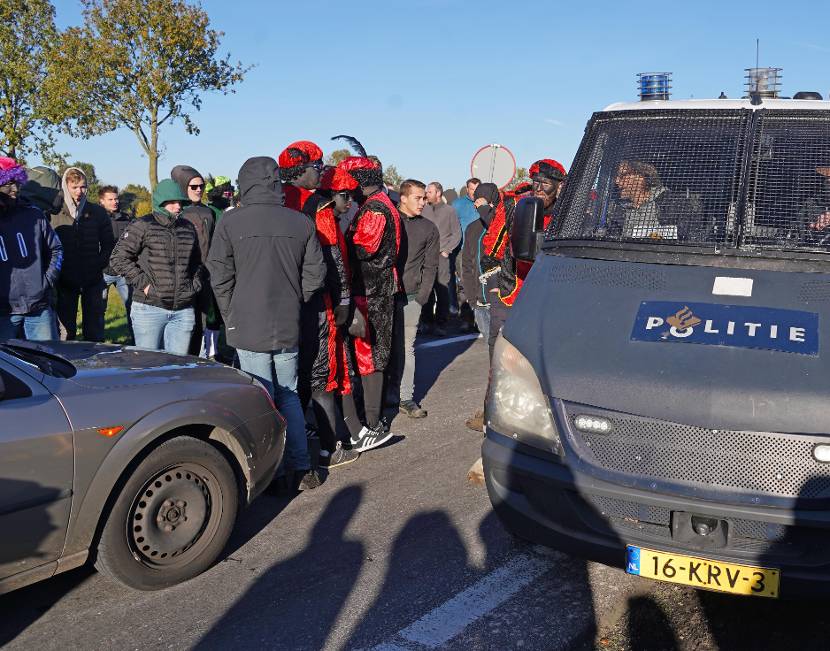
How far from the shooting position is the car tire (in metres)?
4.13

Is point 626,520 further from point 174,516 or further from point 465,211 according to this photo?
point 465,211

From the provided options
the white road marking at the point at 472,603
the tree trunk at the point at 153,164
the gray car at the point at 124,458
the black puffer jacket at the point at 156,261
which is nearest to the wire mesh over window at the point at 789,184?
the white road marking at the point at 472,603

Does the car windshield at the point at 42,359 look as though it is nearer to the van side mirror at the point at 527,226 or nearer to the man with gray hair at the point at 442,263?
the van side mirror at the point at 527,226

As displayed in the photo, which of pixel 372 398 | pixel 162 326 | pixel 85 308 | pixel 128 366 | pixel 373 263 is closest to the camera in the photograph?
pixel 128 366

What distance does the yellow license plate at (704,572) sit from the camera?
3266mm

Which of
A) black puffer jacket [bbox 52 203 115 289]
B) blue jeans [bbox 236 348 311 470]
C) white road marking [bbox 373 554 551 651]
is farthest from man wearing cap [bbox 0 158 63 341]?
white road marking [bbox 373 554 551 651]

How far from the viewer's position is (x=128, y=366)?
4566mm

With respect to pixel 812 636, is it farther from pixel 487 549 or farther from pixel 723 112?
pixel 723 112

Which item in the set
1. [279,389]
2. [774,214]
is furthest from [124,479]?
[774,214]

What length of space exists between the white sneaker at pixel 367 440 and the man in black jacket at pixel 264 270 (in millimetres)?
1177

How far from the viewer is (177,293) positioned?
22.5 ft

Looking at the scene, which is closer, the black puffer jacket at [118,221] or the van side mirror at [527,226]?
the van side mirror at [527,226]

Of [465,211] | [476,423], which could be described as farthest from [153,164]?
[476,423]

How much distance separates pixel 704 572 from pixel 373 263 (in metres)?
4.07
